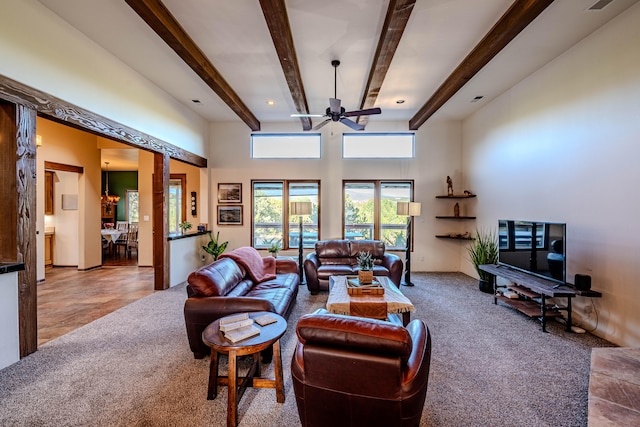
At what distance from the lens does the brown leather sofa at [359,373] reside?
1.42 meters

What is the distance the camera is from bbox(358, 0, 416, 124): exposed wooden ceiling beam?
8.79ft

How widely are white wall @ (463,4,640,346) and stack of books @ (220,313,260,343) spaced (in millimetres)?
3788

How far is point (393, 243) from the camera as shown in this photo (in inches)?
258

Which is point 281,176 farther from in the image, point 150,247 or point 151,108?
point 150,247

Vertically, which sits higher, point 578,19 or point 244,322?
point 578,19

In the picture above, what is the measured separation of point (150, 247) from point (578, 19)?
27.1ft

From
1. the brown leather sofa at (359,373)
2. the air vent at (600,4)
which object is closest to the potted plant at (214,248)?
the brown leather sofa at (359,373)

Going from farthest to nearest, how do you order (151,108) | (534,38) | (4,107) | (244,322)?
(151,108) → (534,38) → (4,107) → (244,322)

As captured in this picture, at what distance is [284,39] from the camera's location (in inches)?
122

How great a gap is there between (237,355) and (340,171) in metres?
5.21

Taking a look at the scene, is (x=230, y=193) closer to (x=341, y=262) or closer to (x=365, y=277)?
(x=341, y=262)

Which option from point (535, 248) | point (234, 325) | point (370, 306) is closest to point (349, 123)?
point (370, 306)

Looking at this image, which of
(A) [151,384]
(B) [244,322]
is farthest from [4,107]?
(B) [244,322]

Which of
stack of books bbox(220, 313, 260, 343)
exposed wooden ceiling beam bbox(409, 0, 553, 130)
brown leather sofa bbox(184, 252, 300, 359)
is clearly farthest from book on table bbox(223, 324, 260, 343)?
exposed wooden ceiling beam bbox(409, 0, 553, 130)
